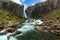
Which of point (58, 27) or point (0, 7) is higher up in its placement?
point (0, 7)

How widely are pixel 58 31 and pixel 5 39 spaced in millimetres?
29154

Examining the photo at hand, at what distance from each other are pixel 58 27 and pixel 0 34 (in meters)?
A: 32.1

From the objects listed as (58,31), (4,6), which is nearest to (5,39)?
(58,31)

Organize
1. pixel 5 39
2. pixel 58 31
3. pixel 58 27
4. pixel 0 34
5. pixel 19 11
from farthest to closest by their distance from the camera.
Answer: pixel 19 11
pixel 58 27
pixel 58 31
pixel 0 34
pixel 5 39

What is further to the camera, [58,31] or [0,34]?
[58,31]

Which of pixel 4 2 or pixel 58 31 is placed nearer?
pixel 58 31

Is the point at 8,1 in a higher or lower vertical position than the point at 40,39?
higher

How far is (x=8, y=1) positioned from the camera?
193375 mm

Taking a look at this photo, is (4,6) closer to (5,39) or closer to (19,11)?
(19,11)

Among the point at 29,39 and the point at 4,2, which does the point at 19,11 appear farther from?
the point at 29,39

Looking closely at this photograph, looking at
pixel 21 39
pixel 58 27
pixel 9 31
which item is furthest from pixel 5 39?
pixel 58 27

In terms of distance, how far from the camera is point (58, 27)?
291 feet

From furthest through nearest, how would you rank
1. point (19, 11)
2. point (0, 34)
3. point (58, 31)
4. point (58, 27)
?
point (19, 11) → point (58, 27) → point (58, 31) → point (0, 34)

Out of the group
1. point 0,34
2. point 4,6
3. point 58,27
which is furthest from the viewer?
point 4,6
